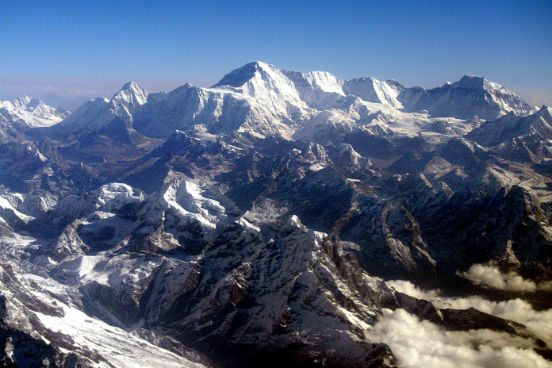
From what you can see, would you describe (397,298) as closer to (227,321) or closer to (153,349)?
(227,321)

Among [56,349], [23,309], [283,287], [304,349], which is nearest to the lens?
[56,349]

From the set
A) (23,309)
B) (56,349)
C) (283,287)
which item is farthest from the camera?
(283,287)

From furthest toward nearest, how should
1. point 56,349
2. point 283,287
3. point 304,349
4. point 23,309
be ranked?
point 283,287
point 304,349
point 23,309
point 56,349

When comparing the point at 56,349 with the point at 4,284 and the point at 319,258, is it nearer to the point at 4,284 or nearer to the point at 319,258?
the point at 4,284

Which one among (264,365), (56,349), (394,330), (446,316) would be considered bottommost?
(56,349)

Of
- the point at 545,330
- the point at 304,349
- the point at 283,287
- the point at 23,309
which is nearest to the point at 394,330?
the point at 304,349

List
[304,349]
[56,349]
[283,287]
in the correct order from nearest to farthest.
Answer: [56,349], [304,349], [283,287]

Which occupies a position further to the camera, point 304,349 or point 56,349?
point 304,349

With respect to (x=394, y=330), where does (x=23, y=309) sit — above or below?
below

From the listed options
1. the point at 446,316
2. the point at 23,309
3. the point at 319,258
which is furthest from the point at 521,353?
the point at 23,309
